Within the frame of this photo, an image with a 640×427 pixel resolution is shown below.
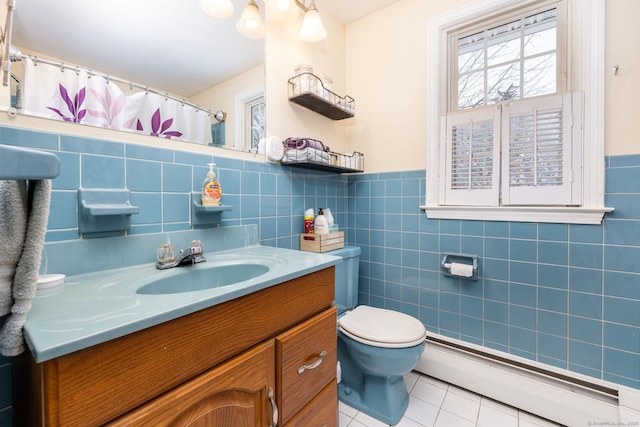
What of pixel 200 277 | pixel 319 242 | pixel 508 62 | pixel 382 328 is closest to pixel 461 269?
pixel 382 328

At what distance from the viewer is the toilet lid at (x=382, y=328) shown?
1214 mm

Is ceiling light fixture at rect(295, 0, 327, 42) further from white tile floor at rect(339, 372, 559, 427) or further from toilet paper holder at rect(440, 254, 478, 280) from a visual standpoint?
white tile floor at rect(339, 372, 559, 427)

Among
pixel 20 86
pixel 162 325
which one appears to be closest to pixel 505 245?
pixel 162 325

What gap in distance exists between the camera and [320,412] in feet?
3.05

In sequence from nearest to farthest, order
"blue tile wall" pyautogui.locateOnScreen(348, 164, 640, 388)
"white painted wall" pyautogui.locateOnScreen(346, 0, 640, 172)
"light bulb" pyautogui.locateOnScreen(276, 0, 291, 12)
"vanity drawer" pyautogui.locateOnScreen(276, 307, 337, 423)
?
"vanity drawer" pyautogui.locateOnScreen(276, 307, 337, 423) → "blue tile wall" pyautogui.locateOnScreen(348, 164, 640, 388) → "light bulb" pyautogui.locateOnScreen(276, 0, 291, 12) → "white painted wall" pyautogui.locateOnScreen(346, 0, 640, 172)

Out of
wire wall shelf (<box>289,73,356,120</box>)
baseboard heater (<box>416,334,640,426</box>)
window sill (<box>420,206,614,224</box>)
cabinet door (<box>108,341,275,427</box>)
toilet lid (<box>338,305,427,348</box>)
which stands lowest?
baseboard heater (<box>416,334,640,426</box>)

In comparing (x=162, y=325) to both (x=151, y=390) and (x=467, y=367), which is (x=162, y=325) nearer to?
(x=151, y=390)

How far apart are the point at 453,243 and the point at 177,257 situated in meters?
1.44

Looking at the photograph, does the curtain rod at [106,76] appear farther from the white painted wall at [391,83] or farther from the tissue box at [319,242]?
the white painted wall at [391,83]

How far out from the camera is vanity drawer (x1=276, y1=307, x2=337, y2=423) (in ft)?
2.54

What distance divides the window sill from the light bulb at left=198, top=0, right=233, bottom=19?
1434 millimetres

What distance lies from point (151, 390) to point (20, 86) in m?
0.90

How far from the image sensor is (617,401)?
1.20 metres

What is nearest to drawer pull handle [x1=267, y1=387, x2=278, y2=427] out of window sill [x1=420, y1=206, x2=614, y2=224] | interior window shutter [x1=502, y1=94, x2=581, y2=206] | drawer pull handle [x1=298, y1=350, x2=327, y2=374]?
drawer pull handle [x1=298, y1=350, x2=327, y2=374]
